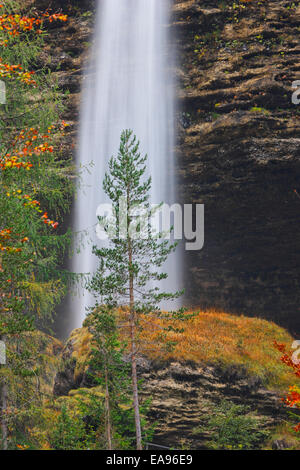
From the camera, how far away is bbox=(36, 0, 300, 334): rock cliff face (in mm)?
16297

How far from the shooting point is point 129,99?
59.4ft

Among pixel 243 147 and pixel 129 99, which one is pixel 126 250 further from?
pixel 129 99

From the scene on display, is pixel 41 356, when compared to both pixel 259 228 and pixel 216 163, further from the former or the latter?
pixel 259 228

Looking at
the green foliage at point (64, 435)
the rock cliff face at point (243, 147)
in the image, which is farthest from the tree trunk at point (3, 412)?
the rock cliff face at point (243, 147)

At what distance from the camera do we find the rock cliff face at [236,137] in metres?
16.3

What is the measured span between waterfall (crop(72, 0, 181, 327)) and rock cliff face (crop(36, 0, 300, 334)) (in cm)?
54

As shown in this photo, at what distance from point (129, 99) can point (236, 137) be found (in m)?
5.08

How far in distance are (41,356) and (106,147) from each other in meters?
11.6

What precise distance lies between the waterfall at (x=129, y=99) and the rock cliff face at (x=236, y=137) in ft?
1.79

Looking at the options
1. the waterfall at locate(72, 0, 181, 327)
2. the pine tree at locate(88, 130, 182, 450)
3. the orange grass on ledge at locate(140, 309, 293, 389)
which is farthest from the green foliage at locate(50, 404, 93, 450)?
the waterfall at locate(72, 0, 181, 327)

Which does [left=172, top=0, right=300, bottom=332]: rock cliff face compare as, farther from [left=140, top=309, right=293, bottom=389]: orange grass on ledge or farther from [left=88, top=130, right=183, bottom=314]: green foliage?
[left=88, top=130, right=183, bottom=314]: green foliage

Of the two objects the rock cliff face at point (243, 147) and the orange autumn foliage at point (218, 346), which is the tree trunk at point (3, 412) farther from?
the rock cliff face at point (243, 147)

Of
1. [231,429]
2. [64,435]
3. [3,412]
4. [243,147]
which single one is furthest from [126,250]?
[243,147]
